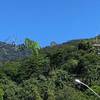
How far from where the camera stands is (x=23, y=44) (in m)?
19.2

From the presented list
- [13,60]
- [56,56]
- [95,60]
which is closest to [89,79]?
[95,60]

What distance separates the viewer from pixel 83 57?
268 feet

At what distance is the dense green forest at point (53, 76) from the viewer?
6731cm

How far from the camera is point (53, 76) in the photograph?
77750 mm

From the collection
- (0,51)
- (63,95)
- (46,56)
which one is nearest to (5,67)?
(46,56)

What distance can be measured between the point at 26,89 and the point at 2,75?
632 inches

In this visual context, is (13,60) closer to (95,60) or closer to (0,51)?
(95,60)

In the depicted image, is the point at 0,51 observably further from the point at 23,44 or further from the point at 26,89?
the point at 26,89

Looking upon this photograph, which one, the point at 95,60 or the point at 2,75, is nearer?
the point at 95,60

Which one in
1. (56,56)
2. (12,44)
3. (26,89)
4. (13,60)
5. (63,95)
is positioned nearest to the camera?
(12,44)

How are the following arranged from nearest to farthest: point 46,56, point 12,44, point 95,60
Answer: point 12,44 < point 95,60 < point 46,56

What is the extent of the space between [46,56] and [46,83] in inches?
1016

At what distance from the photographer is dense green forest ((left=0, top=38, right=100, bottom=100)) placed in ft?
221

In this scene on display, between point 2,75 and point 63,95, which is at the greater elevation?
point 2,75
